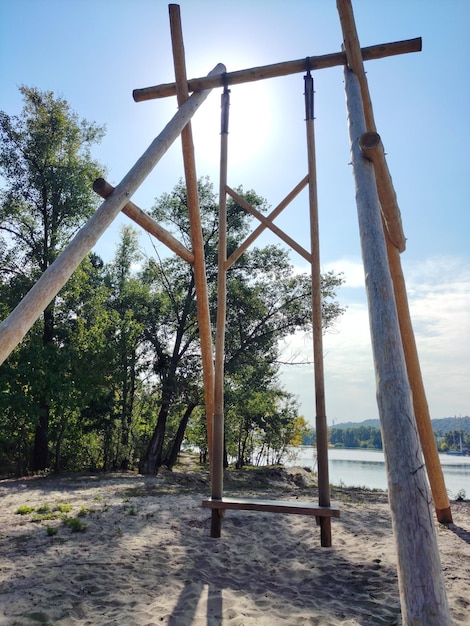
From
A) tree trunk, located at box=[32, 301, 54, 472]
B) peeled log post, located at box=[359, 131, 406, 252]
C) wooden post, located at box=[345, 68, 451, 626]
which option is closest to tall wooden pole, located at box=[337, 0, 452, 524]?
peeled log post, located at box=[359, 131, 406, 252]

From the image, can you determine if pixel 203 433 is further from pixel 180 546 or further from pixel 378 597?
pixel 378 597

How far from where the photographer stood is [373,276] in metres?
2.66

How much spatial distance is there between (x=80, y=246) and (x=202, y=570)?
112 inches

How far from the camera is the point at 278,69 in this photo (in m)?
4.83

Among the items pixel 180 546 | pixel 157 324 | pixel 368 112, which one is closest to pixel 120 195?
pixel 368 112

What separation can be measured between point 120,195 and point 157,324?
13069mm

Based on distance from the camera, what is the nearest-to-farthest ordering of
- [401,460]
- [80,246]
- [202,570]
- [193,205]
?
[401,460] < [80,246] < [202,570] < [193,205]

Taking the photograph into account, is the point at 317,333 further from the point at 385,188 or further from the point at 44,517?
the point at 44,517

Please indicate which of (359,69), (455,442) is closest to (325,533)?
(359,69)

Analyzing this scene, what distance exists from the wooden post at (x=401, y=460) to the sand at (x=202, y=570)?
49.5 inches

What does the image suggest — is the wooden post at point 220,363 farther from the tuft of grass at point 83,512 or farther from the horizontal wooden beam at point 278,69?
the tuft of grass at point 83,512

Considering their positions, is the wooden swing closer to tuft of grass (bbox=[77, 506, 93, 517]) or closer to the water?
tuft of grass (bbox=[77, 506, 93, 517])

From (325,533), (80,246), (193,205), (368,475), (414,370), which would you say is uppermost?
(193,205)

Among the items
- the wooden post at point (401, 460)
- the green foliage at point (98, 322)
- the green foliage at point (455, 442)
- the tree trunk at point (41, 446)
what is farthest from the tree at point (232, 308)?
the green foliage at point (455, 442)
